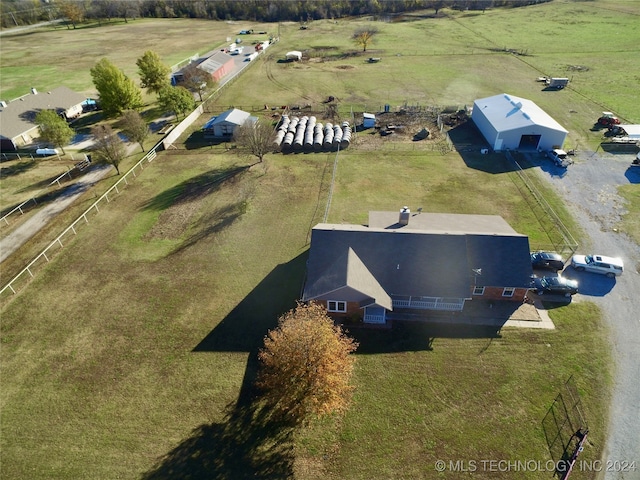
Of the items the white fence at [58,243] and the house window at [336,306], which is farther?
the white fence at [58,243]

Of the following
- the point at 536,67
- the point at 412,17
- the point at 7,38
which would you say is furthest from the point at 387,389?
the point at 7,38

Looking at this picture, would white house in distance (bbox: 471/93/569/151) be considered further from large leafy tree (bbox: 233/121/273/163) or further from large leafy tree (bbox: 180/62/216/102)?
large leafy tree (bbox: 180/62/216/102)

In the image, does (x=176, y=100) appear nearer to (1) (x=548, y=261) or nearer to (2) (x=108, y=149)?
(2) (x=108, y=149)

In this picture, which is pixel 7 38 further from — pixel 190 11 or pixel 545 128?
pixel 545 128

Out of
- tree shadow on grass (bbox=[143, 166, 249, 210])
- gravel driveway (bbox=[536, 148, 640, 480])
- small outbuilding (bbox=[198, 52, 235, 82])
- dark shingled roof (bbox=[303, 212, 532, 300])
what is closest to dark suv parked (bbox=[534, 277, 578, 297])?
gravel driveway (bbox=[536, 148, 640, 480])

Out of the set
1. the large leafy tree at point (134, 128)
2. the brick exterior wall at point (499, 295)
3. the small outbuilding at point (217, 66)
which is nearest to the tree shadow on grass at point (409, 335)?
the brick exterior wall at point (499, 295)

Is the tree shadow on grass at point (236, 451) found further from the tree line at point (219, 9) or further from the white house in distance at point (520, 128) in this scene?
the tree line at point (219, 9)
